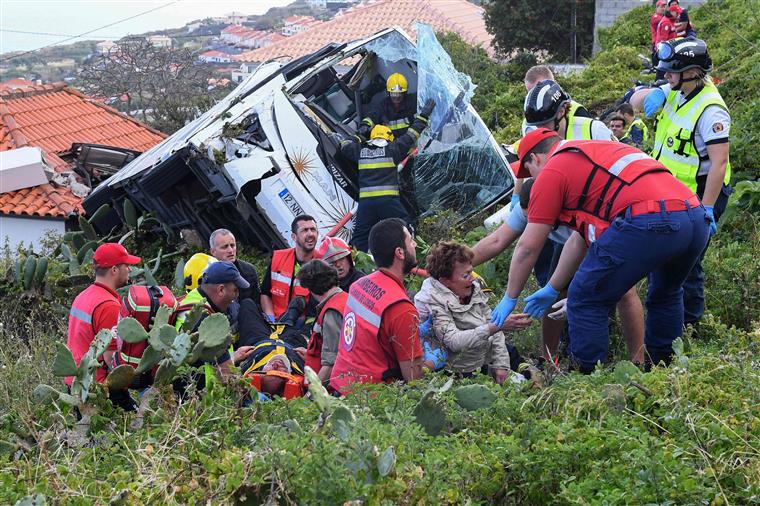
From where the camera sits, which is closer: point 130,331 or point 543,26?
point 130,331

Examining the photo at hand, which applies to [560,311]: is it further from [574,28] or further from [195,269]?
[574,28]

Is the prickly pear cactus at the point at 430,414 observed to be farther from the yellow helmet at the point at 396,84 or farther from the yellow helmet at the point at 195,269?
the yellow helmet at the point at 396,84

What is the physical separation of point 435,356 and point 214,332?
4.50ft

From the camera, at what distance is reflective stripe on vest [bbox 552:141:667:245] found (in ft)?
15.2

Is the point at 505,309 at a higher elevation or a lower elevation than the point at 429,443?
lower

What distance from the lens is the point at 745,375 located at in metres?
3.87

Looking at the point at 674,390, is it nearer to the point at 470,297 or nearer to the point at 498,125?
the point at 470,297

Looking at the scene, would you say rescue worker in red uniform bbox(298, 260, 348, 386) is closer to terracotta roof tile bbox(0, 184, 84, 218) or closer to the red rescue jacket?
the red rescue jacket

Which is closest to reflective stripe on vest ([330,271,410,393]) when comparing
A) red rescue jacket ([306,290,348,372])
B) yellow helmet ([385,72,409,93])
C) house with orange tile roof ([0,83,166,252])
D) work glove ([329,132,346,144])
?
red rescue jacket ([306,290,348,372])

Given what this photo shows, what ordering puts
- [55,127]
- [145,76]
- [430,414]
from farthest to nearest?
[145,76] → [55,127] → [430,414]

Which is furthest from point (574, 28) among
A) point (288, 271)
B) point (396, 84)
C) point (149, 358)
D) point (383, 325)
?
point (149, 358)

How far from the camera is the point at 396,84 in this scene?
9.84 metres

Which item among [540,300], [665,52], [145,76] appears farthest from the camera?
[145,76]

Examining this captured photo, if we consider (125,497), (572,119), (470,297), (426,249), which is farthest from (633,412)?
(426,249)
